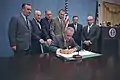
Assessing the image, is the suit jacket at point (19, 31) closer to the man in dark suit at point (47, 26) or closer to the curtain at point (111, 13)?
the man in dark suit at point (47, 26)

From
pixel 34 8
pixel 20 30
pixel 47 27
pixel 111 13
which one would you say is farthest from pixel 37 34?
pixel 111 13

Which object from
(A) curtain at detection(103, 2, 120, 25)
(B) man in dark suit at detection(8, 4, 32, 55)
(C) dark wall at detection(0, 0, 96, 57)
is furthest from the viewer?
(A) curtain at detection(103, 2, 120, 25)

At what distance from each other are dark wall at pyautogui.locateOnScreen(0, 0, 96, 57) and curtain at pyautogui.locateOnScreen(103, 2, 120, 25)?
2.19m

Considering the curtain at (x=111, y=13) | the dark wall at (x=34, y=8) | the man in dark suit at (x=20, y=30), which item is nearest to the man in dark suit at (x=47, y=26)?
the dark wall at (x=34, y=8)

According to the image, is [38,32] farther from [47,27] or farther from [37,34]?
[47,27]

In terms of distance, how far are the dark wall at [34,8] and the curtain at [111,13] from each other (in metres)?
2.19

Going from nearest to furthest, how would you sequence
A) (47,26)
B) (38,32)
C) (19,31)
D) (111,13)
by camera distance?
(19,31) < (38,32) < (47,26) < (111,13)

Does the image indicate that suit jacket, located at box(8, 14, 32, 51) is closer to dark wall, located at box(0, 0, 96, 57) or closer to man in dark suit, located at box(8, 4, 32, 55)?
man in dark suit, located at box(8, 4, 32, 55)

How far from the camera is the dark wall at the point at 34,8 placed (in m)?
4.11

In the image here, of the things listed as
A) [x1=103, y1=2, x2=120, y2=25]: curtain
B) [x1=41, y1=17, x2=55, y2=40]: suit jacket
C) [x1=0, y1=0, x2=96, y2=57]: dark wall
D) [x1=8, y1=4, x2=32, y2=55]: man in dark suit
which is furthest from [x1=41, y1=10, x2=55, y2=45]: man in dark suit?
[x1=103, y1=2, x2=120, y2=25]: curtain

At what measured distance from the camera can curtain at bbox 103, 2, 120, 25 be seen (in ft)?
25.3

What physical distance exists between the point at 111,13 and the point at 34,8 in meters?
4.44

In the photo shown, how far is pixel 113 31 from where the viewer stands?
4574 millimetres

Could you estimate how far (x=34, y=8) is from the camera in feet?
14.5
